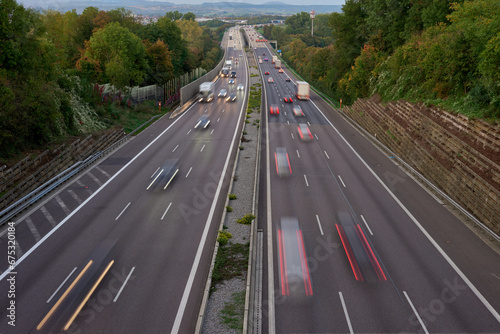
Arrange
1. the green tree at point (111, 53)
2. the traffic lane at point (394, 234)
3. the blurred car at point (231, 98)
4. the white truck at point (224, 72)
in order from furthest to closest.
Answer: the white truck at point (224, 72), the blurred car at point (231, 98), the green tree at point (111, 53), the traffic lane at point (394, 234)

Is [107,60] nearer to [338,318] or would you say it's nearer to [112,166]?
[112,166]

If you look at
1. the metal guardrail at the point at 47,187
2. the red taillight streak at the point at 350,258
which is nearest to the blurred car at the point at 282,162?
the red taillight streak at the point at 350,258

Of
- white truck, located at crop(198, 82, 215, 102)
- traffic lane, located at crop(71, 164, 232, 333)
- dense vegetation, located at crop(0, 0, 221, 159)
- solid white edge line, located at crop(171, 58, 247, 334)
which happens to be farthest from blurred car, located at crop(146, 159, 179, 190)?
white truck, located at crop(198, 82, 215, 102)

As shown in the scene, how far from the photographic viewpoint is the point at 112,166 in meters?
33.2

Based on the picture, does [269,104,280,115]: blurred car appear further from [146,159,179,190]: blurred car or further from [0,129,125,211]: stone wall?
[0,129,125,211]: stone wall

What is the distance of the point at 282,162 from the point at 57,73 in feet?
85.4

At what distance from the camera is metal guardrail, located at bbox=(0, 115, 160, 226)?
892 inches

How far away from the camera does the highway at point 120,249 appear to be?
15.0 metres

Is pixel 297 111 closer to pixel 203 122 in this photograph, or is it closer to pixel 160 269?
pixel 203 122

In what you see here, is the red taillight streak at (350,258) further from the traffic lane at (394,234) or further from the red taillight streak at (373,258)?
the traffic lane at (394,234)

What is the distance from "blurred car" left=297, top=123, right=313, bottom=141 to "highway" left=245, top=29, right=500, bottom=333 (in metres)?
10.4

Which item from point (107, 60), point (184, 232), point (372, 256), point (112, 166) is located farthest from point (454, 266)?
point (107, 60)

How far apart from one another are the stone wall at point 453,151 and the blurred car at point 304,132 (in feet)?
26.7

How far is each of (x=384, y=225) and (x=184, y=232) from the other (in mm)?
12391
